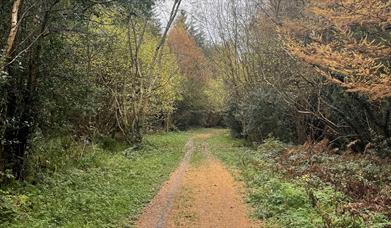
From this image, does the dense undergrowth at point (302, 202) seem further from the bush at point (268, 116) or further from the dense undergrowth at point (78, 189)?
the bush at point (268, 116)

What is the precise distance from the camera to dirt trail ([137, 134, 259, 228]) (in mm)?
9516

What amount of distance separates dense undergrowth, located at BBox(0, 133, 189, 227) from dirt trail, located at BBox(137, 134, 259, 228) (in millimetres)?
477

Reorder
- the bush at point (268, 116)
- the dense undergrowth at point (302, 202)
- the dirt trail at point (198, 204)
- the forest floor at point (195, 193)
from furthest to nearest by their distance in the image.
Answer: the bush at point (268, 116) → the dirt trail at point (198, 204) → the forest floor at point (195, 193) → the dense undergrowth at point (302, 202)

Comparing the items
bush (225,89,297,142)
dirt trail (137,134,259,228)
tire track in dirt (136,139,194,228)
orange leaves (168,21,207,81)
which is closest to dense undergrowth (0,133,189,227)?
tire track in dirt (136,139,194,228)

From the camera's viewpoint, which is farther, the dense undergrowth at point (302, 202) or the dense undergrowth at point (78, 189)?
the dense undergrowth at point (78, 189)

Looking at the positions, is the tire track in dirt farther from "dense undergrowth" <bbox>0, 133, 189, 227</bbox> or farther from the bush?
the bush

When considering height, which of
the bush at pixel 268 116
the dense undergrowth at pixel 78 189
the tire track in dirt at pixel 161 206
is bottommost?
the tire track in dirt at pixel 161 206

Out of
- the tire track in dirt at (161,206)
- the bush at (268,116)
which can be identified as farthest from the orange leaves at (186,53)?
the tire track in dirt at (161,206)

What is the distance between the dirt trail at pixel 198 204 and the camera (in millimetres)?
9516

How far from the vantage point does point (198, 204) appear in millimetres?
11438

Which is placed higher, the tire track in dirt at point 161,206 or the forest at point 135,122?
the forest at point 135,122

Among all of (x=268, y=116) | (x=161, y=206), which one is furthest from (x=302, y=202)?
(x=268, y=116)

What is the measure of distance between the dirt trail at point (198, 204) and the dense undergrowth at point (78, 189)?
18.8 inches

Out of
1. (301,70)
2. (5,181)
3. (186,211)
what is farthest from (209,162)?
(5,181)
